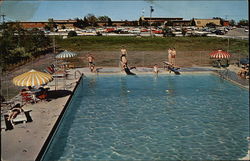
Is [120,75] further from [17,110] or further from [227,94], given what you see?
[17,110]

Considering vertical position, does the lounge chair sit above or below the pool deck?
above

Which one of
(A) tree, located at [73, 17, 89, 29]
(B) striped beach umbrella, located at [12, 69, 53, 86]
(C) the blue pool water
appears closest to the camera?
(C) the blue pool water

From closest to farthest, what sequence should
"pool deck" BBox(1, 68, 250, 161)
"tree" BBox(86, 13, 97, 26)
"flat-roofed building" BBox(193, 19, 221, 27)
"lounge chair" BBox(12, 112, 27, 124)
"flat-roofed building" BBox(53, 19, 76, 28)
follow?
1. "pool deck" BBox(1, 68, 250, 161)
2. "lounge chair" BBox(12, 112, 27, 124)
3. "flat-roofed building" BBox(193, 19, 221, 27)
4. "flat-roofed building" BBox(53, 19, 76, 28)
5. "tree" BBox(86, 13, 97, 26)

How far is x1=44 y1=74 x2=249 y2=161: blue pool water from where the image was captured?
7.91 meters

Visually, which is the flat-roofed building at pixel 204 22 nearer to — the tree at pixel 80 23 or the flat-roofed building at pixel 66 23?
the tree at pixel 80 23

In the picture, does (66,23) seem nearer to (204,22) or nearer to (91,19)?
(91,19)

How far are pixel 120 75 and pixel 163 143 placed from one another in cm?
1089

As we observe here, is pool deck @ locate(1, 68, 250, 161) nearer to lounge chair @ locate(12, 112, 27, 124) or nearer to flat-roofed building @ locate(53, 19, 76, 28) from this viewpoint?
lounge chair @ locate(12, 112, 27, 124)

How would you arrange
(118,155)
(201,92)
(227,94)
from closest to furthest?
1. (118,155)
2. (227,94)
3. (201,92)

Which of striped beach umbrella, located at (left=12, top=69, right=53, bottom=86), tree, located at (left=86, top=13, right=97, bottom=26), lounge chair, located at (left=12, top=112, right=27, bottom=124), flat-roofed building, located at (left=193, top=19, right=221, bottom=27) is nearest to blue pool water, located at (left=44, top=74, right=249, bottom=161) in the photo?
lounge chair, located at (left=12, top=112, right=27, bottom=124)

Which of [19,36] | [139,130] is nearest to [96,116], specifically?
[139,130]

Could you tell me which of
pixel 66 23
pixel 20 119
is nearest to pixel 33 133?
pixel 20 119

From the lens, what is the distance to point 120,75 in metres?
19.0

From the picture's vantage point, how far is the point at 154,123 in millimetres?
10297
